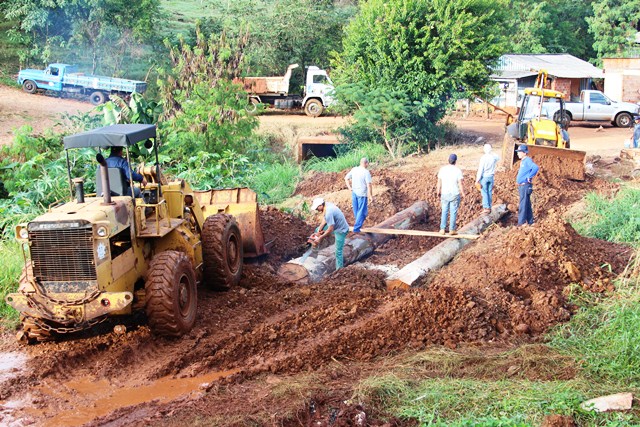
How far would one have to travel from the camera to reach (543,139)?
1855 centimetres

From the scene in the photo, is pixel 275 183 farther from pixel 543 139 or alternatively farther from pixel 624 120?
pixel 624 120

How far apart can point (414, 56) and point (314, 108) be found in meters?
9.63

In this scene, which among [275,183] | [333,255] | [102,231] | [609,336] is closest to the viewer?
[102,231]

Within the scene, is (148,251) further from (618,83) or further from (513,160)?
(618,83)

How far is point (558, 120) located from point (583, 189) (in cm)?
275

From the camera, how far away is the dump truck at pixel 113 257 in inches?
299

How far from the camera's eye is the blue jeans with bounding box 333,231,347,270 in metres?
11.6

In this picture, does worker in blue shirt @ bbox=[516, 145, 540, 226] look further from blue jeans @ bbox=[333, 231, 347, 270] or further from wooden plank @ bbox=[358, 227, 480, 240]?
A: blue jeans @ bbox=[333, 231, 347, 270]

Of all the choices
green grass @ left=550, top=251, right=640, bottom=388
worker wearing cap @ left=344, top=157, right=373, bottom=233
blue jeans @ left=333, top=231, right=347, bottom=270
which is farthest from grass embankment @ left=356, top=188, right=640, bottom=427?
worker wearing cap @ left=344, top=157, right=373, bottom=233

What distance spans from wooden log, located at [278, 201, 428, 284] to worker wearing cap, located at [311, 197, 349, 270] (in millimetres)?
228

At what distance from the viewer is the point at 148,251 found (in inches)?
355

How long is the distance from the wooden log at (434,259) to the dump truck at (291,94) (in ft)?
54.8

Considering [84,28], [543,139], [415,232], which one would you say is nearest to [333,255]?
[415,232]

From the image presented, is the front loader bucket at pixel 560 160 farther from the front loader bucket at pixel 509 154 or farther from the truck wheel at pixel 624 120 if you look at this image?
the truck wheel at pixel 624 120
